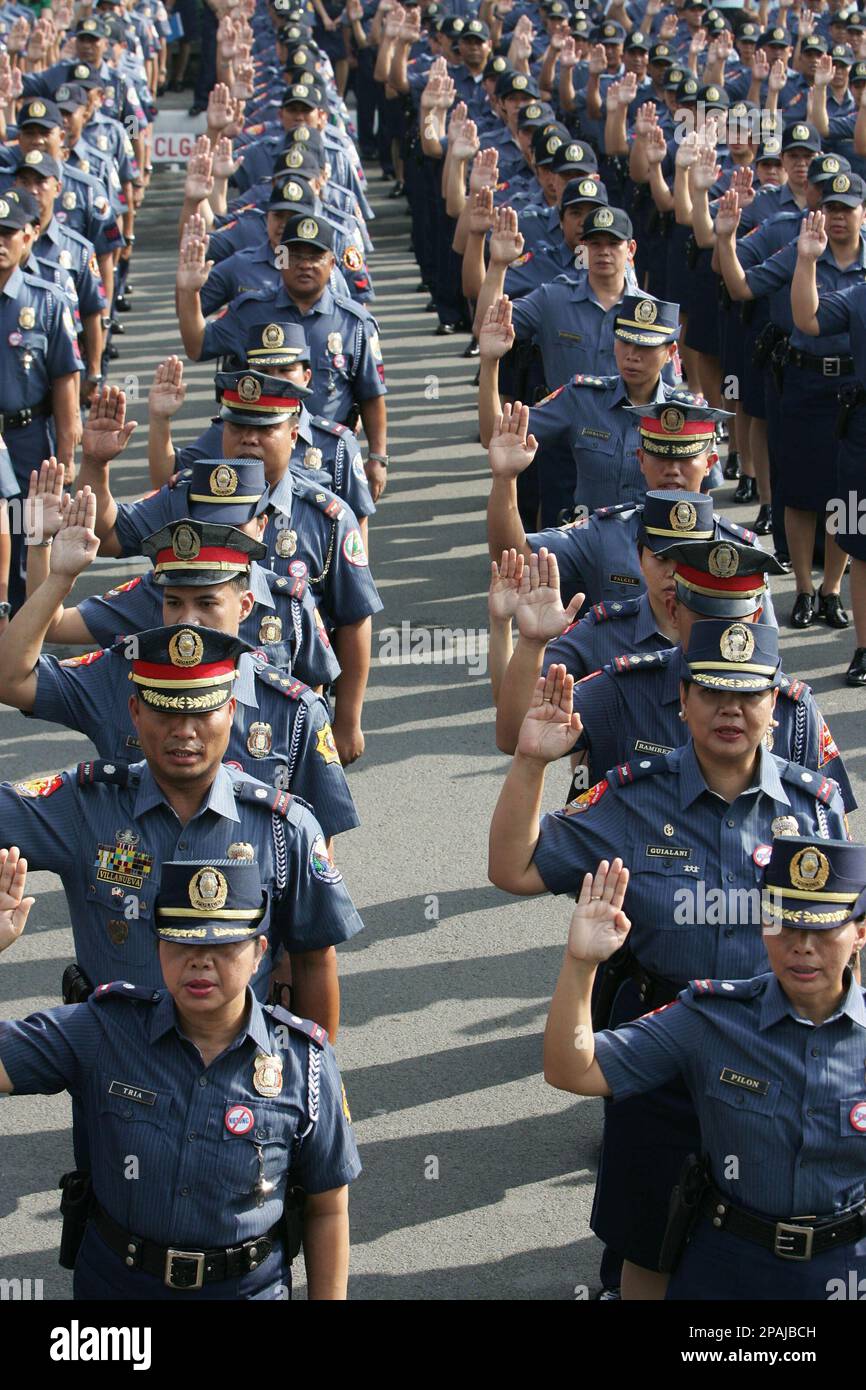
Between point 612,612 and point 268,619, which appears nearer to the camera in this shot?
point 612,612

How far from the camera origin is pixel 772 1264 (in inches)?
165

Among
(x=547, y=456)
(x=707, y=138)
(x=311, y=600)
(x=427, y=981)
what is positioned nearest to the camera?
(x=311, y=600)

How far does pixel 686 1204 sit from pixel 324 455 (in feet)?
13.4

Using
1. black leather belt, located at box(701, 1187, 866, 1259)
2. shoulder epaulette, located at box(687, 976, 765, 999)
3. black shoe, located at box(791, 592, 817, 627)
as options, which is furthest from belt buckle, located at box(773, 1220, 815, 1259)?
black shoe, located at box(791, 592, 817, 627)

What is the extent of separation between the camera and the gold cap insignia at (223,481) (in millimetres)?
6367

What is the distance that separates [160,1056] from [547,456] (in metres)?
5.03

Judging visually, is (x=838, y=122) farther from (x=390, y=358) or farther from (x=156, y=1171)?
(x=156, y=1171)

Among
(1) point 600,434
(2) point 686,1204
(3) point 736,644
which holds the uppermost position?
(3) point 736,644

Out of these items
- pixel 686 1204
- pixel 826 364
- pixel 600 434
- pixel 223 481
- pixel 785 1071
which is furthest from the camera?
pixel 826 364

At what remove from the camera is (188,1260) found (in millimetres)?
4086

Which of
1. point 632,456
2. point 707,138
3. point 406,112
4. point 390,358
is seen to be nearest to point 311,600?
point 632,456

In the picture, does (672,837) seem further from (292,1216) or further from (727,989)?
(292,1216)

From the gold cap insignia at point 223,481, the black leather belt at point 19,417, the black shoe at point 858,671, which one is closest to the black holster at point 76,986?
the gold cap insignia at point 223,481

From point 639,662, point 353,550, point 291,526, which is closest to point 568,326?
point 353,550
